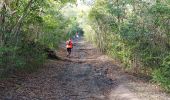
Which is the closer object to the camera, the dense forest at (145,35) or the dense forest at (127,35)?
the dense forest at (127,35)

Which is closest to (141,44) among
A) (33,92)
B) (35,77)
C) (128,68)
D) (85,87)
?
(128,68)

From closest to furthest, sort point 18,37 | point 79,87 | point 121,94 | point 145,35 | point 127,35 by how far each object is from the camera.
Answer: point 121,94 → point 79,87 → point 18,37 → point 145,35 → point 127,35

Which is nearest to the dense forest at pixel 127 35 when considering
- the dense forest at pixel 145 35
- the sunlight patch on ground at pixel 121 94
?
the dense forest at pixel 145 35

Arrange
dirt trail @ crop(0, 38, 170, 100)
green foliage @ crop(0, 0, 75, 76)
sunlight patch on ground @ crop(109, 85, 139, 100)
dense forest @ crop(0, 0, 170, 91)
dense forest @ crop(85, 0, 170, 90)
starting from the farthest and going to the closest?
dense forest @ crop(85, 0, 170, 90), dense forest @ crop(0, 0, 170, 91), green foliage @ crop(0, 0, 75, 76), dirt trail @ crop(0, 38, 170, 100), sunlight patch on ground @ crop(109, 85, 139, 100)

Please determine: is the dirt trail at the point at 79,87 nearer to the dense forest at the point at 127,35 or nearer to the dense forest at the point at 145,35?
the dense forest at the point at 127,35

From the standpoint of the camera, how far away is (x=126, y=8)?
781 inches

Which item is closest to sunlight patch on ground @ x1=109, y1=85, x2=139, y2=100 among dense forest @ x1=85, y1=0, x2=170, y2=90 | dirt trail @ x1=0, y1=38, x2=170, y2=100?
dirt trail @ x1=0, y1=38, x2=170, y2=100

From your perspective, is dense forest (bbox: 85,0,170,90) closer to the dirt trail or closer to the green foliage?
the dirt trail

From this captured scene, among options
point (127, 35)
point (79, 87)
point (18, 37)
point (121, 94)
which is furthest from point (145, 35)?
point (18, 37)

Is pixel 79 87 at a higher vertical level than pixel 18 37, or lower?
lower

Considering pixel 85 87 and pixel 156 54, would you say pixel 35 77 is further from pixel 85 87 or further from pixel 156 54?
pixel 156 54

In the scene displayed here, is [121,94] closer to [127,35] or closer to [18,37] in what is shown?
[127,35]

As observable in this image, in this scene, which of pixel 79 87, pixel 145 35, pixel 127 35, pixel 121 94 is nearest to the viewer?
pixel 121 94

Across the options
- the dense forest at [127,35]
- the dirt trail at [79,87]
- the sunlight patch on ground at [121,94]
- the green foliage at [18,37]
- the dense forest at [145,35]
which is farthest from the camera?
the dense forest at [145,35]
